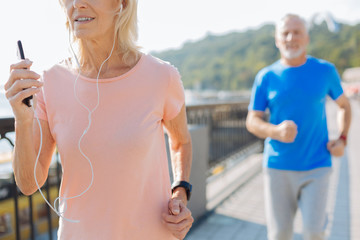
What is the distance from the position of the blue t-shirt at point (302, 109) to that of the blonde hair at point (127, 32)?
182 cm

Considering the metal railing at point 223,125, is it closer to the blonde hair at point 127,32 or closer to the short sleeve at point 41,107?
the blonde hair at point 127,32

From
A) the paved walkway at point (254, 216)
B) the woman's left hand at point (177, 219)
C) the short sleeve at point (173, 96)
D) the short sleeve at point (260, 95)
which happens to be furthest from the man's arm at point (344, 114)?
the woman's left hand at point (177, 219)

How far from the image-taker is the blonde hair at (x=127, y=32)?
141 centimetres

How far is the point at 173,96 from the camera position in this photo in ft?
4.82

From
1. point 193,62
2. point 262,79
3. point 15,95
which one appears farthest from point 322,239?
point 193,62

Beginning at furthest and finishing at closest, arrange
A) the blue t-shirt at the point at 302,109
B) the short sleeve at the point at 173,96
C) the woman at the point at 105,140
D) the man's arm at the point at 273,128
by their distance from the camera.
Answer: the blue t-shirt at the point at 302,109 → the man's arm at the point at 273,128 → the short sleeve at the point at 173,96 → the woman at the point at 105,140

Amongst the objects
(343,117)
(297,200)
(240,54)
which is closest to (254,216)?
(297,200)

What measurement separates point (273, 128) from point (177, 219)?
173 cm

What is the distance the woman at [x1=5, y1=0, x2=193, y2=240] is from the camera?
1.32 meters

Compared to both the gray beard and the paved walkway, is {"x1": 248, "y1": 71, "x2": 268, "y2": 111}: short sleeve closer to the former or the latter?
the gray beard

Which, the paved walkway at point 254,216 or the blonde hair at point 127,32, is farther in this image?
the paved walkway at point 254,216

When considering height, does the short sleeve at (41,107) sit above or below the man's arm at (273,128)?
above

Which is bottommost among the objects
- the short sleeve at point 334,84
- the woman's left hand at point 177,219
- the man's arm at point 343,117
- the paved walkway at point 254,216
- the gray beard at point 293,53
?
the paved walkway at point 254,216

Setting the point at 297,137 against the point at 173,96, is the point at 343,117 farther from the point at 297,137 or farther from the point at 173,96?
the point at 173,96
